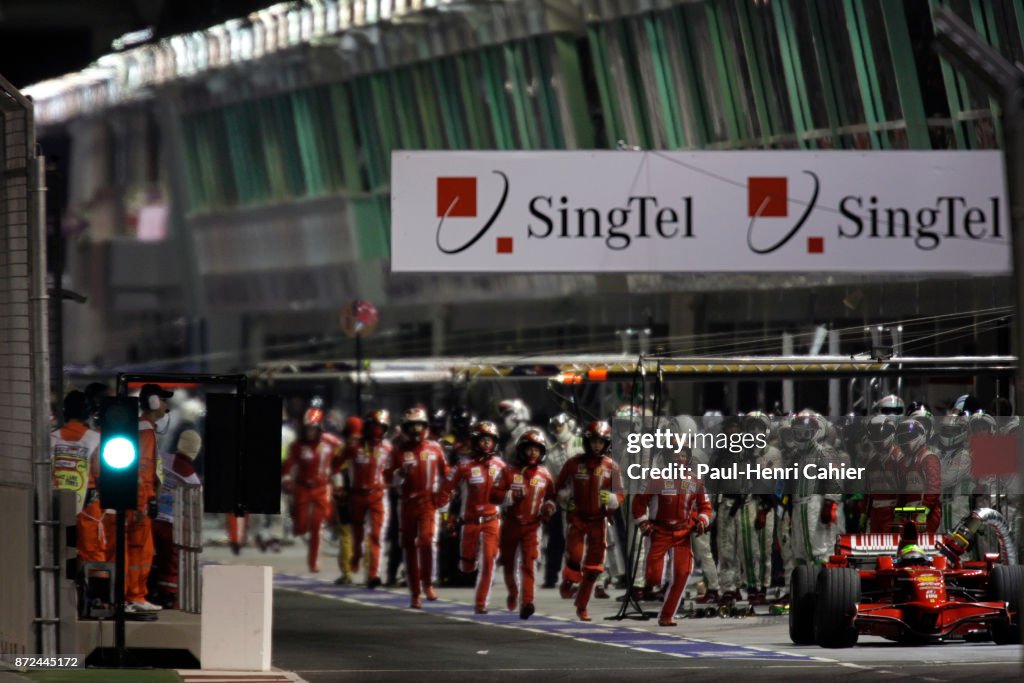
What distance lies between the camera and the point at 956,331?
880 inches

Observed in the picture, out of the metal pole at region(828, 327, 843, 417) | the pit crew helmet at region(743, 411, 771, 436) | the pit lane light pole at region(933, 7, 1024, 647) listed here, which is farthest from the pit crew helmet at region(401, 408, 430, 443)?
the pit lane light pole at region(933, 7, 1024, 647)

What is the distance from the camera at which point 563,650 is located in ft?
54.0

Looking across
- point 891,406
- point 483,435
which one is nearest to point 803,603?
point 891,406

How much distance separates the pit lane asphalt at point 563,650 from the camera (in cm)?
1459

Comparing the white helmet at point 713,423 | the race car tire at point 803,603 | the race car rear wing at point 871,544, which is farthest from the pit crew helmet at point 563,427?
the race car rear wing at point 871,544

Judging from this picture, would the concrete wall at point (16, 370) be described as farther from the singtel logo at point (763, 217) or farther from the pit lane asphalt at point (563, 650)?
the singtel logo at point (763, 217)

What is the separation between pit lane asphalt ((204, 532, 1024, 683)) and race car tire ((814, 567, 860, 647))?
0.39ft

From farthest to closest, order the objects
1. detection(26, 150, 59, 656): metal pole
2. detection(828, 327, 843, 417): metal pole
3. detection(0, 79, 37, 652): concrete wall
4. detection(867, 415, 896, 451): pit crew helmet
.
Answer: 1. detection(828, 327, 843, 417): metal pole
2. detection(867, 415, 896, 451): pit crew helmet
3. detection(0, 79, 37, 652): concrete wall
4. detection(26, 150, 59, 656): metal pole

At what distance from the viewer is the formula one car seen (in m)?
15.7

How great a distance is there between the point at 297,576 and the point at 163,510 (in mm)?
7887

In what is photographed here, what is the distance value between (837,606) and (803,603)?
0.54 metres

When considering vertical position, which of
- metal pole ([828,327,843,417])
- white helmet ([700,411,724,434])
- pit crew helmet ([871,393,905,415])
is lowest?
white helmet ([700,411,724,434])

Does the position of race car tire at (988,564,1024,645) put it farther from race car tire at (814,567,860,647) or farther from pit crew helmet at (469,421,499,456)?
pit crew helmet at (469,421,499,456)

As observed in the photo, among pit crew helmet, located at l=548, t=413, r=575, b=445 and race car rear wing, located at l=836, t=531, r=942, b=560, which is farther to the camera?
pit crew helmet, located at l=548, t=413, r=575, b=445
